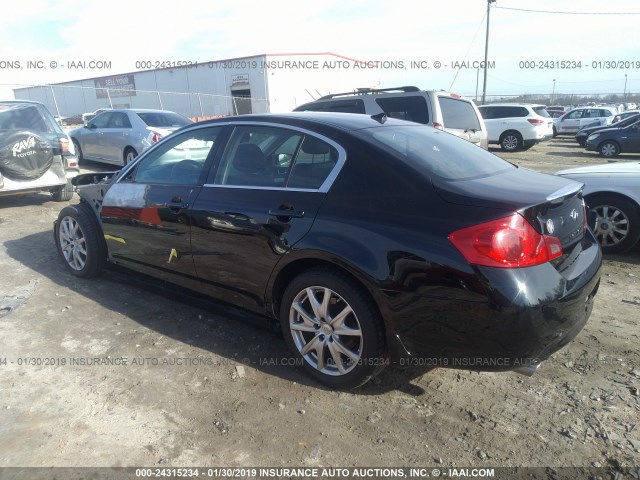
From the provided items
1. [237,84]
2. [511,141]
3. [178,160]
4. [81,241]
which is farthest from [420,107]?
[237,84]

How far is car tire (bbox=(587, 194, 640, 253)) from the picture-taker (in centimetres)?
496

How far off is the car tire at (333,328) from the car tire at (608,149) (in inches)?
657

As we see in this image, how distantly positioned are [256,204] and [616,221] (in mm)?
4126

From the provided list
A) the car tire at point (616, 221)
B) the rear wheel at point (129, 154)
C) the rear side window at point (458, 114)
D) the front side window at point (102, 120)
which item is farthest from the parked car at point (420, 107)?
the front side window at point (102, 120)

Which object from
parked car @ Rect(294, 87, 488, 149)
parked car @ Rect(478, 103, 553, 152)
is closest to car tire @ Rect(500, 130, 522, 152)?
parked car @ Rect(478, 103, 553, 152)

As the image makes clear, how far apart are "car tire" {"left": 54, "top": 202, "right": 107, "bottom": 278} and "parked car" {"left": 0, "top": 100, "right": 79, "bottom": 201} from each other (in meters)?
2.81

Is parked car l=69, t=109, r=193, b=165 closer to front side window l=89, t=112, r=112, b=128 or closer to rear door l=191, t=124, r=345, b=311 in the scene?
front side window l=89, t=112, r=112, b=128

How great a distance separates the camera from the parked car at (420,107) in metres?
7.96

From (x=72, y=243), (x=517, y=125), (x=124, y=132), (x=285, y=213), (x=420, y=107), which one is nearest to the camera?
(x=285, y=213)

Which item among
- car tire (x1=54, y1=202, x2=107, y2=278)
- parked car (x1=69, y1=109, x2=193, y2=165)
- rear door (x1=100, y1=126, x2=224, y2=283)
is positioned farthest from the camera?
parked car (x1=69, y1=109, x2=193, y2=165)

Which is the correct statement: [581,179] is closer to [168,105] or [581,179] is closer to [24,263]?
[24,263]

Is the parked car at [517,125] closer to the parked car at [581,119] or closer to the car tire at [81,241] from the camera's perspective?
the parked car at [581,119]

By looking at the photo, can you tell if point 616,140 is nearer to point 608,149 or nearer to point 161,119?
point 608,149

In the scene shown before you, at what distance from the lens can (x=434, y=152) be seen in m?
2.97
